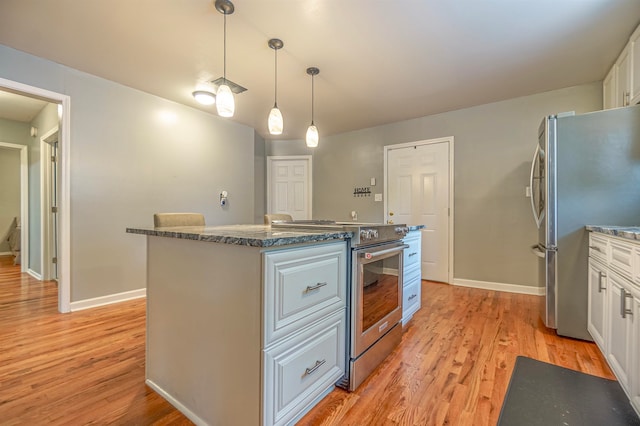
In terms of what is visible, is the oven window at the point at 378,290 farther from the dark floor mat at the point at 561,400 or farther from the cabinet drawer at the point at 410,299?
the dark floor mat at the point at 561,400

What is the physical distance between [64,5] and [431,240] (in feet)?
14.3

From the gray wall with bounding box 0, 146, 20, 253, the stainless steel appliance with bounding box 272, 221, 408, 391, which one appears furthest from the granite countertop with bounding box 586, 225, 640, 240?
the gray wall with bounding box 0, 146, 20, 253

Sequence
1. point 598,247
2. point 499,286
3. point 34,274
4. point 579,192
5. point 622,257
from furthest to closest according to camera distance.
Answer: point 34,274
point 499,286
point 579,192
point 598,247
point 622,257

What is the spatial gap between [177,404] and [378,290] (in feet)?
4.00

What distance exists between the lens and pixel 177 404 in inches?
54.0

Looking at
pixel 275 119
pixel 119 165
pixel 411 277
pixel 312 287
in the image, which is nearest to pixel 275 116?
pixel 275 119

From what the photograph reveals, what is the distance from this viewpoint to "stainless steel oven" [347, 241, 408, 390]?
59.9 inches

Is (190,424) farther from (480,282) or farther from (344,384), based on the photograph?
(480,282)

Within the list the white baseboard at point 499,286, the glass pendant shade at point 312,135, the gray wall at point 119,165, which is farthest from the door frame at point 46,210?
the white baseboard at point 499,286

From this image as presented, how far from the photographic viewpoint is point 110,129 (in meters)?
2.98

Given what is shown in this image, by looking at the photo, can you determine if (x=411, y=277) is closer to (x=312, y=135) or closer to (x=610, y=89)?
(x=312, y=135)

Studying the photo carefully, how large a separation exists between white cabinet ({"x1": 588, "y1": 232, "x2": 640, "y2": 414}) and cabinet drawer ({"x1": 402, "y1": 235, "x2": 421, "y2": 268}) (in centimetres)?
121

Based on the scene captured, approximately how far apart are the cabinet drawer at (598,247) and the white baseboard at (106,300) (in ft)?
12.6

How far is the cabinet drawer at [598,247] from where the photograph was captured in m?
1.74
